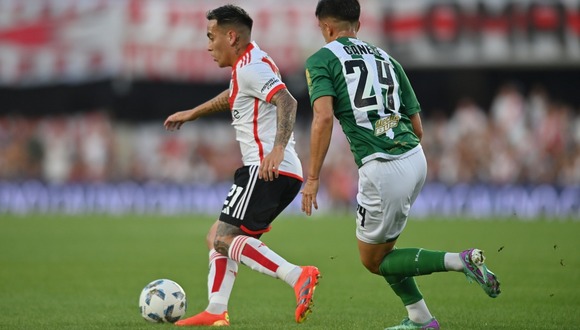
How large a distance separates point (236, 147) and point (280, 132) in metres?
22.3

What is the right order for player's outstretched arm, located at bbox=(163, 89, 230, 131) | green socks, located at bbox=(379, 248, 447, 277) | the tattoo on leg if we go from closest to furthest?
1. green socks, located at bbox=(379, 248, 447, 277)
2. the tattoo on leg
3. player's outstretched arm, located at bbox=(163, 89, 230, 131)

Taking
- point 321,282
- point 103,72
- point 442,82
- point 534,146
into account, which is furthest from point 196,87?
point 321,282

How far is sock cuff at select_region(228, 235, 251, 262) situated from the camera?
8.25 m

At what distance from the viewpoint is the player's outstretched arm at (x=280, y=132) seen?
7855mm

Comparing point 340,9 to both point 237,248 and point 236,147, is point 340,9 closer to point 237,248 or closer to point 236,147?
point 237,248

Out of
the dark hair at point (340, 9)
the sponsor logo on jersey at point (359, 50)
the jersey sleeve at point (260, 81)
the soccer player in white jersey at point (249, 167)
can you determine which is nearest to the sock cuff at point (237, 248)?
the soccer player in white jersey at point (249, 167)

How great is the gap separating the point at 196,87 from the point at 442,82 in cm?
718

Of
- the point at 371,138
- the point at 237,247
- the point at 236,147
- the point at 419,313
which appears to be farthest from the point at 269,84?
the point at 236,147

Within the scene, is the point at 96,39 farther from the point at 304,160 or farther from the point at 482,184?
the point at 482,184

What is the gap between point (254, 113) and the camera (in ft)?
28.0

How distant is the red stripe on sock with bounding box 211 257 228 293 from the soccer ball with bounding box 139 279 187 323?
1.05ft

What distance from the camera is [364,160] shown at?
304 inches

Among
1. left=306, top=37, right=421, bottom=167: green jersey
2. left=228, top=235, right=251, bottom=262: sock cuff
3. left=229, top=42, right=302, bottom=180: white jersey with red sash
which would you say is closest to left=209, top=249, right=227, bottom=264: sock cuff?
left=228, top=235, right=251, bottom=262: sock cuff

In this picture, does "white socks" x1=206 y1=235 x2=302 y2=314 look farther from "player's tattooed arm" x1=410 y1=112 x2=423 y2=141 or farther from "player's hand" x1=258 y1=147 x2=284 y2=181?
"player's tattooed arm" x1=410 y1=112 x2=423 y2=141
